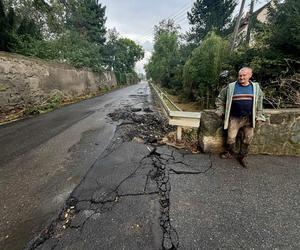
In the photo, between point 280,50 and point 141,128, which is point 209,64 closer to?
point 280,50

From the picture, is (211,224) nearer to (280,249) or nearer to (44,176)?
(280,249)

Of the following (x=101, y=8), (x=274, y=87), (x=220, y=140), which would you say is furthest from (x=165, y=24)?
(x=220, y=140)

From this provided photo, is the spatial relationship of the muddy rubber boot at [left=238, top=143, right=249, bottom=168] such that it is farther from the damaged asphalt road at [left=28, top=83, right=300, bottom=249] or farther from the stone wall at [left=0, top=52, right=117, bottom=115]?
the stone wall at [left=0, top=52, right=117, bottom=115]

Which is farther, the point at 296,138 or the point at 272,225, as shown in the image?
the point at 296,138

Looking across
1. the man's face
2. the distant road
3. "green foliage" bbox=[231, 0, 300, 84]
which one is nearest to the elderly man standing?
the man's face

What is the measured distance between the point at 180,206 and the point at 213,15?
27949 millimetres

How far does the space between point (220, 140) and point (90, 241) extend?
2982 millimetres

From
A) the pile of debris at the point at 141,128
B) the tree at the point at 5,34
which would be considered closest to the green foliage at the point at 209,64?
the pile of debris at the point at 141,128

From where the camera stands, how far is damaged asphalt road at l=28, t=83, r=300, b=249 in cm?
192

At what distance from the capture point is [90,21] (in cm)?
2850

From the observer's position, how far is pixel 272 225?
2102 millimetres

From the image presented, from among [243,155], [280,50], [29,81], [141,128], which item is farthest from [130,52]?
[243,155]

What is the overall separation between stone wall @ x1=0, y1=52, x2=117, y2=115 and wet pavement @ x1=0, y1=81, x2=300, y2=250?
23.1 ft

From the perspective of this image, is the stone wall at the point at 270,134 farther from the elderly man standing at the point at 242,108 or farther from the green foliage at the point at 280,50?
the green foliage at the point at 280,50
